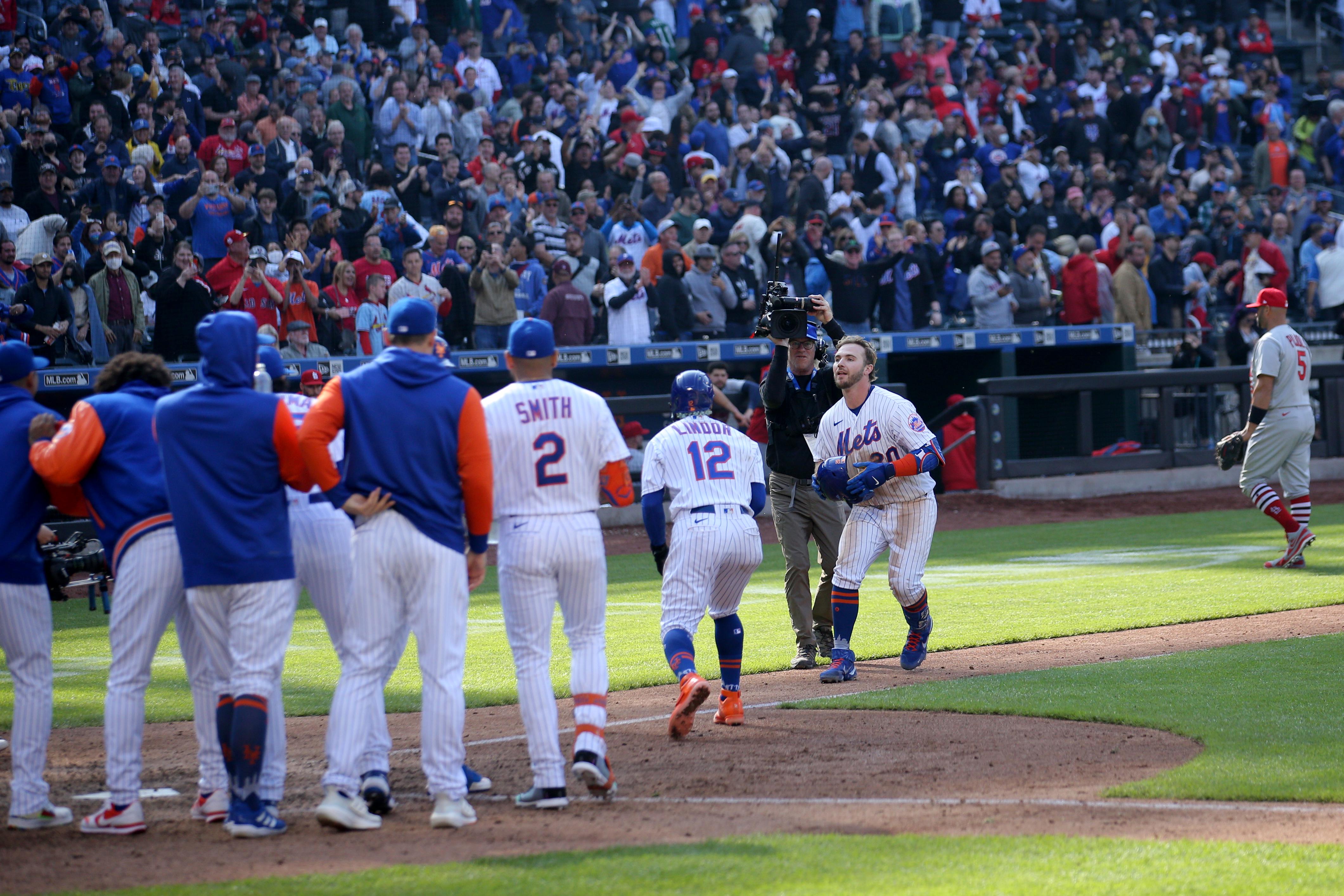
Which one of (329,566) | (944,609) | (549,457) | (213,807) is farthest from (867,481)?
(213,807)

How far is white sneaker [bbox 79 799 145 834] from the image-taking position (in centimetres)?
534

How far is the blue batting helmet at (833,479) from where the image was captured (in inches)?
333

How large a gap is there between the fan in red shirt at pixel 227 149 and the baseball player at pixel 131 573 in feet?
40.0

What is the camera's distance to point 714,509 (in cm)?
713

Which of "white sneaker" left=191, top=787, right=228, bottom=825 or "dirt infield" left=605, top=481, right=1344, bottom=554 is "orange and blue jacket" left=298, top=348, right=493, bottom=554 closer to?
"white sneaker" left=191, top=787, right=228, bottom=825

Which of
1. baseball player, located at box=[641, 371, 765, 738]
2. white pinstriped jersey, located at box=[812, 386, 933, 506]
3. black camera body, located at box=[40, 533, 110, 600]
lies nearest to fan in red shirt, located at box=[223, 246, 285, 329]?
white pinstriped jersey, located at box=[812, 386, 933, 506]

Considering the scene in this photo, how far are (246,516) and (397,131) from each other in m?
14.6

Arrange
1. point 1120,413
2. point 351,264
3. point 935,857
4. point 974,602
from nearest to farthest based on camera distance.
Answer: point 935,857
point 974,602
point 351,264
point 1120,413

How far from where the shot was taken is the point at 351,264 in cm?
1611

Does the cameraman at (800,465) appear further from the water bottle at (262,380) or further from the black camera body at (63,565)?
the black camera body at (63,565)

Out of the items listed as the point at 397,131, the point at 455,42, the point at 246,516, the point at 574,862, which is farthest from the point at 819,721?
the point at 455,42

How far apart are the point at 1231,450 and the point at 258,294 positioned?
32.8 ft

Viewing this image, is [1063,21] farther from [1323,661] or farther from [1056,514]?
[1323,661]

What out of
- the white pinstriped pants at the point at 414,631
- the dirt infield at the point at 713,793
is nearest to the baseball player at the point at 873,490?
the dirt infield at the point at 713,793
